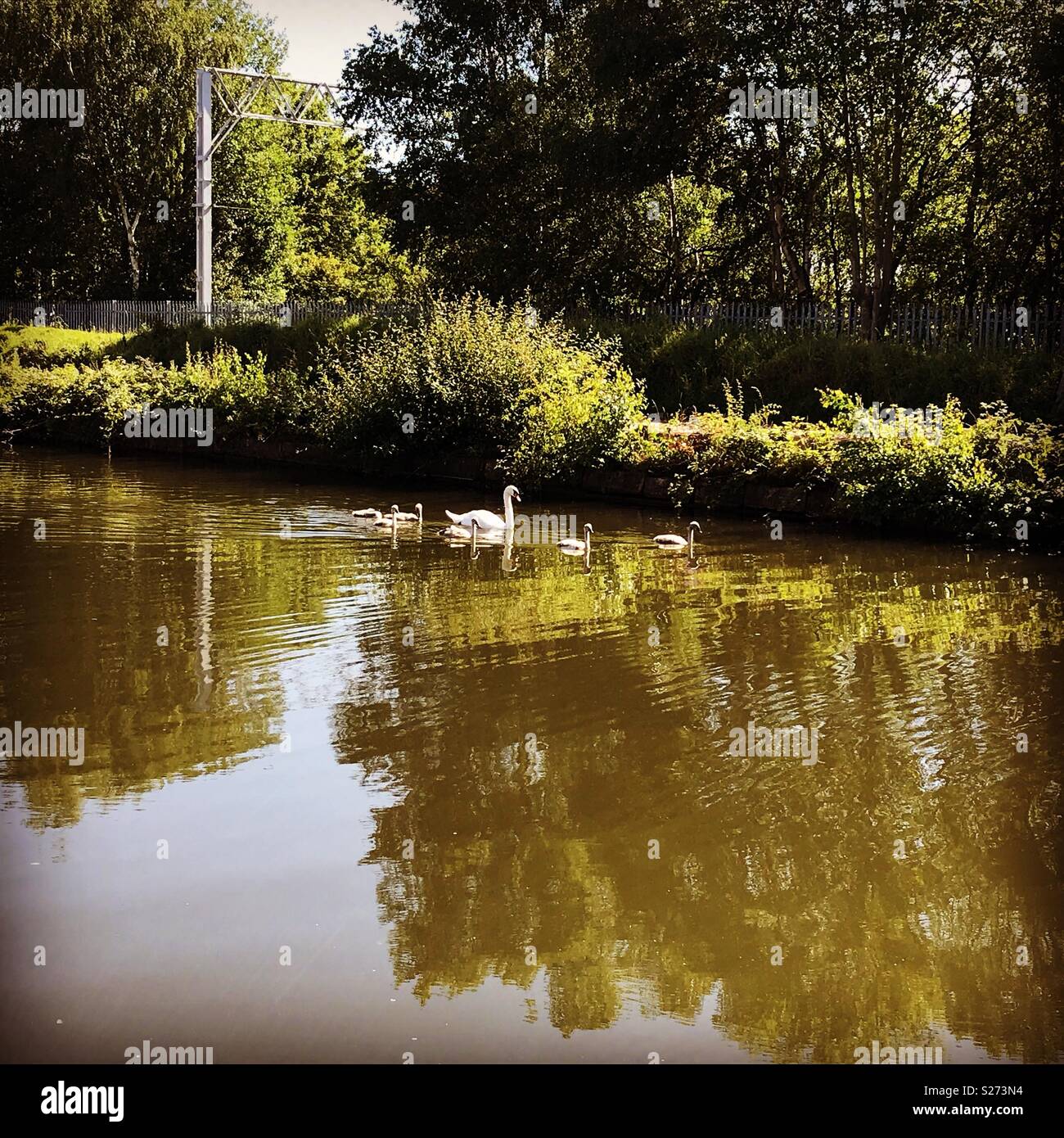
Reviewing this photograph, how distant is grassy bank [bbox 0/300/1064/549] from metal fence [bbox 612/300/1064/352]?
8.61 ft

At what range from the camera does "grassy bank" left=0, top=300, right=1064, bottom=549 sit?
15398 mm

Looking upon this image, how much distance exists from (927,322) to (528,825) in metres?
20.9

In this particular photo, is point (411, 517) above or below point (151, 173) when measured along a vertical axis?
below

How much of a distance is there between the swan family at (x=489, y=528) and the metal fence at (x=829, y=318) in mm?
9383

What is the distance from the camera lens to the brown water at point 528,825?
183 inches

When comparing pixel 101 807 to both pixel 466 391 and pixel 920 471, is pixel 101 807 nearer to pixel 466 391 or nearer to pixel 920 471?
pixel 920 471
